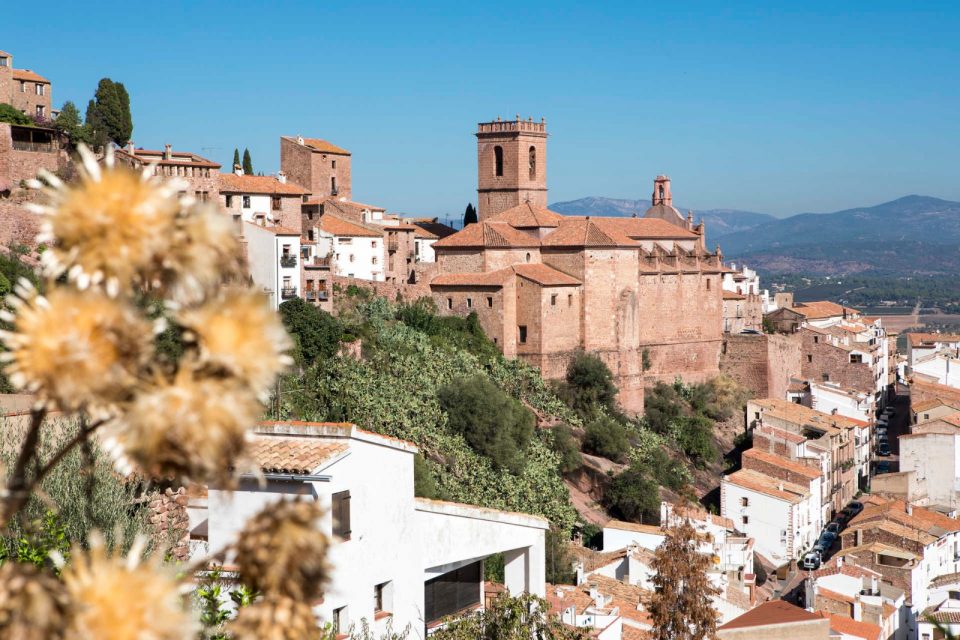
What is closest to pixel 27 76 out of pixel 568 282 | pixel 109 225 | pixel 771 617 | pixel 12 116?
pixel 12 116

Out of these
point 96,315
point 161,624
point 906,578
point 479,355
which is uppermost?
point 96,315

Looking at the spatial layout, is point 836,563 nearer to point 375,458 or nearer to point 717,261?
point 717,261

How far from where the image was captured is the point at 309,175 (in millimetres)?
53562

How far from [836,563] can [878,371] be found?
34815mm

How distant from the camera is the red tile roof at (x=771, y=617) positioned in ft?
83.9

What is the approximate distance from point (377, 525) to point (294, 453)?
152 centimetres

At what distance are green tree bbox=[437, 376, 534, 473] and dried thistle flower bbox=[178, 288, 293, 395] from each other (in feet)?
116

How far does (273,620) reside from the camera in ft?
8.52

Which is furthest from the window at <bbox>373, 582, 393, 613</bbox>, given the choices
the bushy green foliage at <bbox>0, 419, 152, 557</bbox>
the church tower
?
the church tower

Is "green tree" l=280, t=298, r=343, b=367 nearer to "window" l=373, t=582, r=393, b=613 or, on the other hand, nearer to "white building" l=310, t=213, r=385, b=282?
"white building" l=310, t=213, r=385, b=282

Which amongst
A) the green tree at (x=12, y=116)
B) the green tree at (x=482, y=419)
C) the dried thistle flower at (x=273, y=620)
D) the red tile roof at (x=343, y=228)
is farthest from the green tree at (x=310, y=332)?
the dried thistle flower at (x=273, y=620)

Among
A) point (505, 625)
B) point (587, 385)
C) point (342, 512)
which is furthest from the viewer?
point (587, 385)

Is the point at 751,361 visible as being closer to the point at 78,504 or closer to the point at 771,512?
the point at 771,512

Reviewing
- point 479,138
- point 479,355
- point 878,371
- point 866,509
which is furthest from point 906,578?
point 878,371
